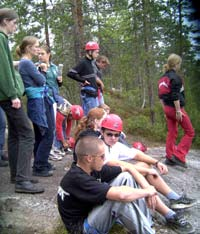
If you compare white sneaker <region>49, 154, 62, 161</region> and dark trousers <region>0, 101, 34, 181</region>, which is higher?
dark trousers <region>0, 101, 34, 181</region>

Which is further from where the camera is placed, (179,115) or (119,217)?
(179,115)

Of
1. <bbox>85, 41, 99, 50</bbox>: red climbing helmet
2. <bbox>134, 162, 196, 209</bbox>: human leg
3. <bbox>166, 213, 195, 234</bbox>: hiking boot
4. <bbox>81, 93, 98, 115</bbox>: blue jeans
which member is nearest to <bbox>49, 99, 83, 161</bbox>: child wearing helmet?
<bbox>81, 93, 98, 115</bbox>: blue jeans

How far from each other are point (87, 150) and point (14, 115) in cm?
112

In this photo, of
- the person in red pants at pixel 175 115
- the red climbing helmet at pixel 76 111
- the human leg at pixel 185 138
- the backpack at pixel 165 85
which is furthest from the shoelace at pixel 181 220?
the red climbing helmet at pixel 76 111

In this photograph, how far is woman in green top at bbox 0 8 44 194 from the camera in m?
3.07

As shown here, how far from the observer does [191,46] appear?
0.90 meters

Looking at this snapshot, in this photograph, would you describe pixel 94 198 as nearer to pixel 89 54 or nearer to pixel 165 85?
pixel 165 85

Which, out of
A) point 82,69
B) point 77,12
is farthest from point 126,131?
point 82,69

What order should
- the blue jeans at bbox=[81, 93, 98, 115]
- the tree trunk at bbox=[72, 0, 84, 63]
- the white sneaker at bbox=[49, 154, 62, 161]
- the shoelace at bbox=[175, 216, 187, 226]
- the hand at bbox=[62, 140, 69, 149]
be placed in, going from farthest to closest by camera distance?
the tree trunk at bbox=[72, 0, 84, 63]
the hand at bbox=[62, 140, 69, 149]
the blue jeans at bbox=[81, 93, 98, 115]
the white sneaker at bbox=[49, 154, 62, 161]
the shoelace at bbox=[175, 216, 187, 226]

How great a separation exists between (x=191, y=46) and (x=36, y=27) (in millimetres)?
14709

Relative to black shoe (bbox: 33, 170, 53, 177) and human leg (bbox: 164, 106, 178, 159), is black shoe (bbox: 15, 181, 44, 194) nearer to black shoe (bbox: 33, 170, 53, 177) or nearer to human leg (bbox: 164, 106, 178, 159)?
black shoe (bbox: 33, 170, 53, 177)

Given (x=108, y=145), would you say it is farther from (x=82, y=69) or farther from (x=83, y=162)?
(x=82, y=69)

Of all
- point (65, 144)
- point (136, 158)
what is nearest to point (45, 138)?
point (136, 158)

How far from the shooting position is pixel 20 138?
11.0 feet
